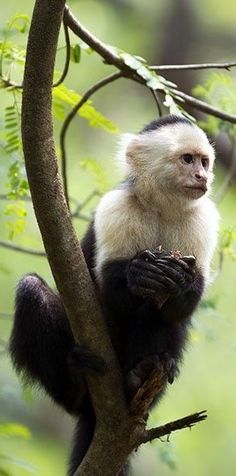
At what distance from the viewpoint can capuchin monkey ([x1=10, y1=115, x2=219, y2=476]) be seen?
4.42 m

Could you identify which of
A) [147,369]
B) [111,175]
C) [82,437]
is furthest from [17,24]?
[111,175]

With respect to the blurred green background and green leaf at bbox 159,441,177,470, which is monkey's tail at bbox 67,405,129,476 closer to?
green leaf at bbox 159,441,177,470

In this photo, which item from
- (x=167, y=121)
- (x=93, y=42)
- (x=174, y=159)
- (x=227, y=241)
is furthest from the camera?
(x=227, y=241)

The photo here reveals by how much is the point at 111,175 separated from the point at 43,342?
9.79 ft

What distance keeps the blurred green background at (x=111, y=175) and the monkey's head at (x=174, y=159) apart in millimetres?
2655

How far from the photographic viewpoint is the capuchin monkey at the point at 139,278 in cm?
442

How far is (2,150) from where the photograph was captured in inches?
209

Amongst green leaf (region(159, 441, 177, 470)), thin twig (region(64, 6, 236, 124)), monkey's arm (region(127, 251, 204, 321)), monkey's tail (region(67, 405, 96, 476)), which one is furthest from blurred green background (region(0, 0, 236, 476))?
monkey's arm (region(127, 251, 204, 321))

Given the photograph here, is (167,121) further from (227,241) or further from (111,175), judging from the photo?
(111,175)

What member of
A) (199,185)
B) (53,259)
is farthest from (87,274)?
(199,185)

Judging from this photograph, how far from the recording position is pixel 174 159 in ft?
16.6

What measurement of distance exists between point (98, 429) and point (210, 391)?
19.8ft

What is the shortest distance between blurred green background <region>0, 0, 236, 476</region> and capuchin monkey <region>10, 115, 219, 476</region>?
106 inches

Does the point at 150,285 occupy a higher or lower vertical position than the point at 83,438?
higher
